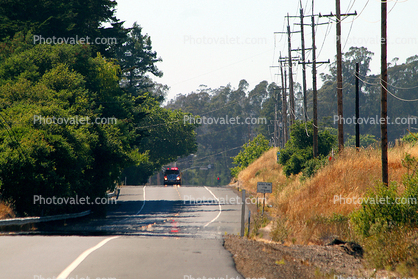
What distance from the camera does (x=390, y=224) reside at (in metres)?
14.6

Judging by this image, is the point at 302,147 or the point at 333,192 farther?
the point at 302,147

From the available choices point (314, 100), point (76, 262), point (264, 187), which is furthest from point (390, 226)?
point (314, 100)

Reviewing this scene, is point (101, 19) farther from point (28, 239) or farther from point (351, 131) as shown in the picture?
point (351, 131)

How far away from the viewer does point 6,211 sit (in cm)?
2275

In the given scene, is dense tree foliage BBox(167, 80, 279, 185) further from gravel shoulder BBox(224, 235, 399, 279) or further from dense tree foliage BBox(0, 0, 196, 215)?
gravel shoulder BBox(224, 235, 399, 279)

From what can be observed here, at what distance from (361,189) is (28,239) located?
15.5 m

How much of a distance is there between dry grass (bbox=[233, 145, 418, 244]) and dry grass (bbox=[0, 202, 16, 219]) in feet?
42.4

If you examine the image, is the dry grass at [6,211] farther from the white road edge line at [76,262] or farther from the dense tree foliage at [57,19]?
the dense tree foliage at [57,19]

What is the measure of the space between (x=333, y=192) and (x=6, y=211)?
1578 centimetres

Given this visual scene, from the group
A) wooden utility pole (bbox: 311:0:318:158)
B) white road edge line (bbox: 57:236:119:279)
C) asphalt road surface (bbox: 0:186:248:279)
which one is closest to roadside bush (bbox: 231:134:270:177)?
wooden utility pole (bbox: 311:0:318:158)

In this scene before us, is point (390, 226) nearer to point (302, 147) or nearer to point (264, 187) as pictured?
point (264, 187)

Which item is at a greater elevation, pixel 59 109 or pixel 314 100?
pixel 314 100

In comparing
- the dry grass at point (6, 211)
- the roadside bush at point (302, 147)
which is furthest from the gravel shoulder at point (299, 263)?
the roadside bush at point (302, 147)

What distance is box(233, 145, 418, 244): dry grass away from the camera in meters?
19.8
